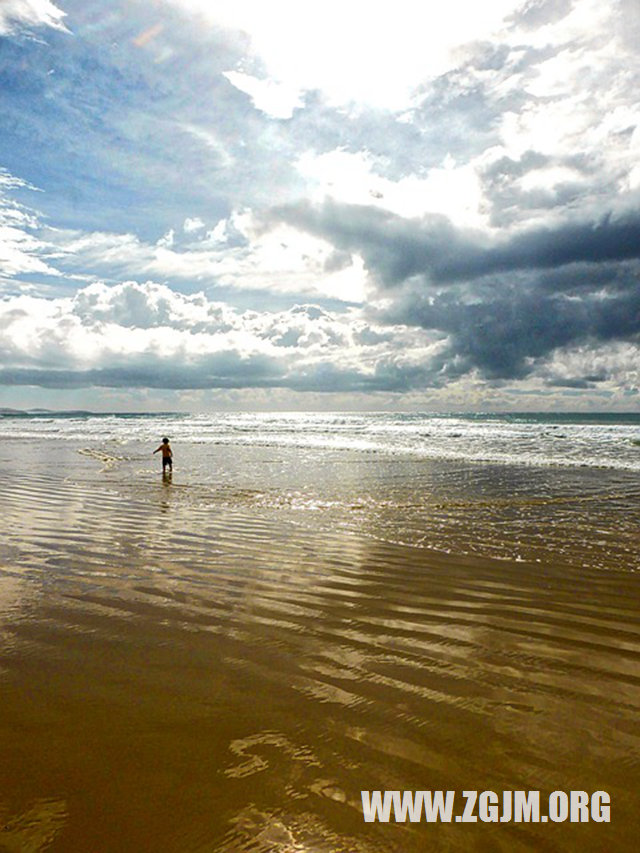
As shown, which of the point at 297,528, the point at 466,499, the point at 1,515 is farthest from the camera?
the point at 466,499

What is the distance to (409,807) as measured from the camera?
9.77ft

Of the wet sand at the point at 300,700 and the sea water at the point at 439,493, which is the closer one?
the wet sand at the point at 300,700

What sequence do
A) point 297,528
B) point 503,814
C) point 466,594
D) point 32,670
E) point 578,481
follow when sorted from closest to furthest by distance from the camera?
1. point 503,814
2. point 32,670
3. point 466,594
4. point 297,528
5. point 578,481

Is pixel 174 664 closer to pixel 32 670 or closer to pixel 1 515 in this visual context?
pixel 32 670

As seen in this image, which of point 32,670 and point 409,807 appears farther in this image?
point 32,670

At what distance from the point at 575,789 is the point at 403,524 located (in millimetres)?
8138

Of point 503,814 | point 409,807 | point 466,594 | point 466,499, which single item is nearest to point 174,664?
point 409,807

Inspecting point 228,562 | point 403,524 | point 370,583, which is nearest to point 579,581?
point 370,583

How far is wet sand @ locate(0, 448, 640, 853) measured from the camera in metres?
2.82

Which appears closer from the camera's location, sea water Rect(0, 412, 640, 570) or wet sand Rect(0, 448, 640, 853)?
wet sand Rect(0, 448, 640, 853)

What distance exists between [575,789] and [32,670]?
4340 millimetres

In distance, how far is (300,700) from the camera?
398 centimetres

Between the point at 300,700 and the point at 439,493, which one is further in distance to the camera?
the point at 439,493

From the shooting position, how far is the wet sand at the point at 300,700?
2820 millimetres
